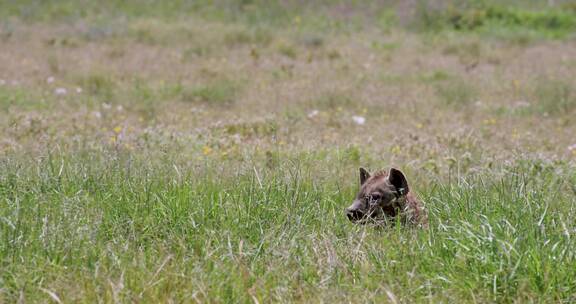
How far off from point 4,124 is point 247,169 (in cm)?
382

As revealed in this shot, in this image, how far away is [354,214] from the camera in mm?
5004

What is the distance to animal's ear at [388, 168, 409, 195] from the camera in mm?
4973

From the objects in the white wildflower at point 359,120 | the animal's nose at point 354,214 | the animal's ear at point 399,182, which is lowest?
the white wildflower at point 359,120

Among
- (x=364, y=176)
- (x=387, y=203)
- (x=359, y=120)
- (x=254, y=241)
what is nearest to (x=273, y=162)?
(x=364, y=176)

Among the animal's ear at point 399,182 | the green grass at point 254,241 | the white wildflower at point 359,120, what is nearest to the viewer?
the green grass at point 254,241

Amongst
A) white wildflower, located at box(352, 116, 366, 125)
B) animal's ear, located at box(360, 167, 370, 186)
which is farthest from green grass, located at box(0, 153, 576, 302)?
white wildflower, located at box(352, 116, 366, 125)

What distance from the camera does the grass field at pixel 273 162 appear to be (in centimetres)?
409

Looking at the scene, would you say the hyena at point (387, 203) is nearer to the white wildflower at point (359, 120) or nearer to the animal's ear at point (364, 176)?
the animal's ear at point (364, 176)

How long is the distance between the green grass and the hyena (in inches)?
4.1

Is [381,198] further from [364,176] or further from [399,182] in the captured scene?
[364,176]

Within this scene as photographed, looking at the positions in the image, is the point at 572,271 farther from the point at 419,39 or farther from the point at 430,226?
the point at 419,39

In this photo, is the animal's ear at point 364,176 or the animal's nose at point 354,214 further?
the animal's ear at point 364,176

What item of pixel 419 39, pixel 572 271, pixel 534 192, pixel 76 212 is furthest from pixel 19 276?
pixel 419 39

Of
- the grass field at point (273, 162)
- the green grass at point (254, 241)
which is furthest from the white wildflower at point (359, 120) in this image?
the green grass at point (254, 241)
